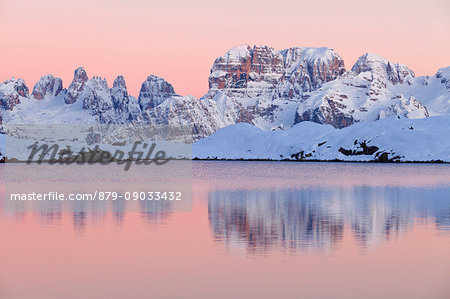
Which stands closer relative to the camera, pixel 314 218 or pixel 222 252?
pixel 222 252

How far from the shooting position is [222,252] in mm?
39500

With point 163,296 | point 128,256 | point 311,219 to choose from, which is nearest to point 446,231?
point 311,219

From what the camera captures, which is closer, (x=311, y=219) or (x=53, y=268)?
(x=53, y=268)

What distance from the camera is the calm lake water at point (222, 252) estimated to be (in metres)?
30.3

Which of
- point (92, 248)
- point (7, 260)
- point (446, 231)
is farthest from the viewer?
point (446, 231)

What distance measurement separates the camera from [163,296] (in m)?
28.5

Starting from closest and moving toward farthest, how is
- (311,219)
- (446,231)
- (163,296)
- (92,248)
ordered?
(163,296) → (92,248) → (446,231) → (311,219)

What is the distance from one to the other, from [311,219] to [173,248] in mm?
18970

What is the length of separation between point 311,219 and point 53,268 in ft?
90.4

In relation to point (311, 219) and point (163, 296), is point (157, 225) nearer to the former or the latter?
point (311, 219)

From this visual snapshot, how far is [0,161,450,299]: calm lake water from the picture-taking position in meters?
30.3

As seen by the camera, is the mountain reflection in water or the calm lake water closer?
the calm lake water

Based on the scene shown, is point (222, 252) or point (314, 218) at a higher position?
point (314, 218)

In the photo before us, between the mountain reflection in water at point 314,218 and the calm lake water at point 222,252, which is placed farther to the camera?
the mountain reflection in water at point 314,218
